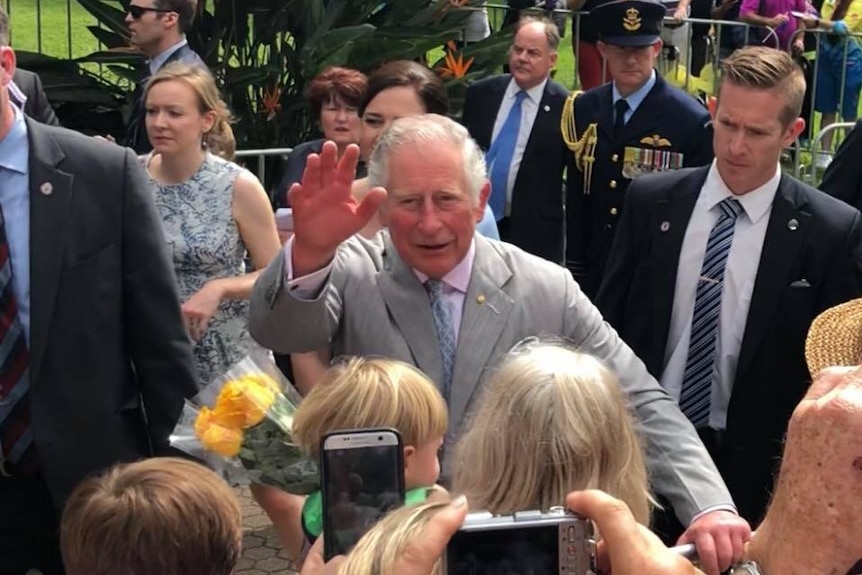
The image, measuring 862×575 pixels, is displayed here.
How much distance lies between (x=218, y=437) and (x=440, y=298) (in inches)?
25.2

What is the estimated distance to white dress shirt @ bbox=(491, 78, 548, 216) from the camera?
6.59 metres

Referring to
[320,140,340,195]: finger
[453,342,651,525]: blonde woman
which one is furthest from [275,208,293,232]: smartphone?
[453,342,651,525]: blonde woman

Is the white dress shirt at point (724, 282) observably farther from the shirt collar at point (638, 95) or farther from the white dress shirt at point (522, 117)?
the white dress shirt at point (522, 117)

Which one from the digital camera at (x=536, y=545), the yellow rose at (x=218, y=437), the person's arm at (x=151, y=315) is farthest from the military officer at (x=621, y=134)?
the digital camera at (x=536, y=545)

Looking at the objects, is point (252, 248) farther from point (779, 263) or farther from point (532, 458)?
point (532, 458)

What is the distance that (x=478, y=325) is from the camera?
2.88 meters

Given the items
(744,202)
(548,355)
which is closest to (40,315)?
(548,355)

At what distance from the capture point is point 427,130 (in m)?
2.93

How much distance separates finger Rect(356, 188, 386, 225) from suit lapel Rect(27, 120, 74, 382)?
0.77 metres

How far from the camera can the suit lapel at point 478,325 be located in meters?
2.84

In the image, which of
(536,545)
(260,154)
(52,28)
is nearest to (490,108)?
(260,154)

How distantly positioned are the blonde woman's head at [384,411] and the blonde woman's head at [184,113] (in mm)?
2374

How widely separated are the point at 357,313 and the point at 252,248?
64.0 inches

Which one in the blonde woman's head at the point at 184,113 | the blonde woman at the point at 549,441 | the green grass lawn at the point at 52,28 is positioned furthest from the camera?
the green grass lawn at the point at 52,28
